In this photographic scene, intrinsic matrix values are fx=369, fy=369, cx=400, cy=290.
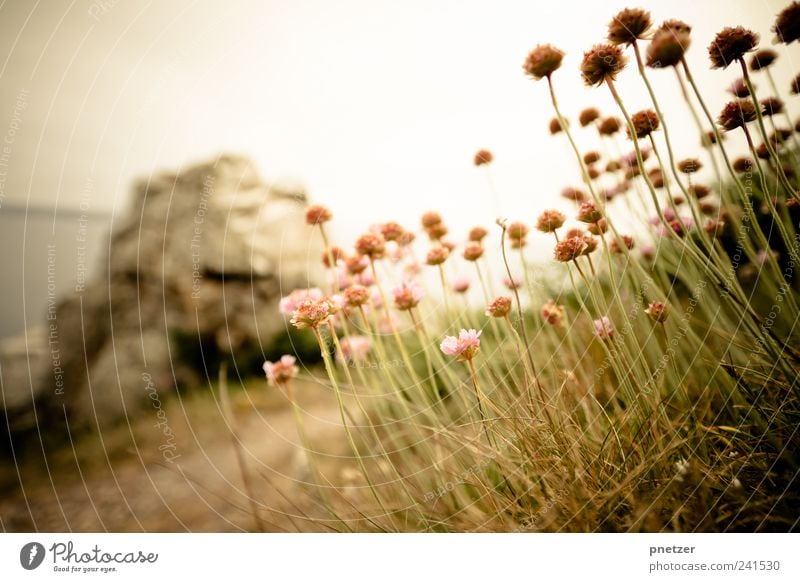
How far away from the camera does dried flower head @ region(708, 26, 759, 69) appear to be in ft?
A: 2.32

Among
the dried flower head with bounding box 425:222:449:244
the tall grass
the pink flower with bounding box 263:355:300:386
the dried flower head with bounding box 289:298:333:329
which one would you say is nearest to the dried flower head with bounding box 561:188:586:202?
the tall grass

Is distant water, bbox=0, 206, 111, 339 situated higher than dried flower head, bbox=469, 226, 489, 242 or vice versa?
distant water, bbox=0, 206, 111, 339

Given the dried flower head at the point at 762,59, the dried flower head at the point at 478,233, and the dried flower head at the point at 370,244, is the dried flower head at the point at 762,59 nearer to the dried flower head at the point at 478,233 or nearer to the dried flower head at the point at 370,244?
the dried flower head at the point at 478,233

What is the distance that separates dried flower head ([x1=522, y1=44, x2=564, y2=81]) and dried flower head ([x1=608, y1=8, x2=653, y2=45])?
0.11 metres

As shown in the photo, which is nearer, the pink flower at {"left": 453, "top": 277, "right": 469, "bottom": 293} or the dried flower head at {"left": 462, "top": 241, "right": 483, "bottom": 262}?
Result: the dried flower head at {"left": 462, "top": 241, "right": 483, "bottom": 262}

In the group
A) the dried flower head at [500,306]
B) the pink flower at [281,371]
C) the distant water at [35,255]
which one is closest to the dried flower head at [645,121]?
the dried flower head at [500,306]

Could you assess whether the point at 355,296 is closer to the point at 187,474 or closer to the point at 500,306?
the point at 500,306

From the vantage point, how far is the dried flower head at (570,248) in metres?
0.74

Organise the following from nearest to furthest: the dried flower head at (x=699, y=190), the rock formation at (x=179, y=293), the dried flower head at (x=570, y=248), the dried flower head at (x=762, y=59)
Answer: the dried flower head at (x=570, y=248)
the dried flower head at (x=762, y=59)
the dried flower head at (x=699, y=190)
the rock formation at (x=179, y=293)

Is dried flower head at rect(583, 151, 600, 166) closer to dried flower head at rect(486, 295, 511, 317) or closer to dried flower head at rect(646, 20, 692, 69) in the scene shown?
dried flower head at rect(646, 20, 692, 69)

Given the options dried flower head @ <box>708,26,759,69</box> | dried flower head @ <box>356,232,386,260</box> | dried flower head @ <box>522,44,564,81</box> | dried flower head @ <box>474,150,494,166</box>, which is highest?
dried flower head @ <box>522,44,564,81</box>

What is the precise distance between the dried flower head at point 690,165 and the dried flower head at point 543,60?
1.54 feet

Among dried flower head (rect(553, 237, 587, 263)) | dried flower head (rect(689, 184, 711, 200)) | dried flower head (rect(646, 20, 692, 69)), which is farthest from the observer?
dried flower head (rect(689, 184, 711, 200))
